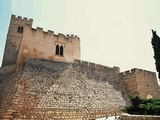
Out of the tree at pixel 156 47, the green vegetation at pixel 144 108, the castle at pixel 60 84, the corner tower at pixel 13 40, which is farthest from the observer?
the corner tower at pixel 13 40

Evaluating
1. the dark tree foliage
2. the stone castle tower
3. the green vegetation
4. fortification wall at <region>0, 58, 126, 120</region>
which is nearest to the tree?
the dark tree foliage

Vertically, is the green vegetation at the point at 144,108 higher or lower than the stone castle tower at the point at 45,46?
lower

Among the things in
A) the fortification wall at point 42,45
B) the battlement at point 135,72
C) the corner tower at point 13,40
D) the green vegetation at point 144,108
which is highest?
the corner tower at point 13,40

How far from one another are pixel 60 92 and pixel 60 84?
74 centimetres

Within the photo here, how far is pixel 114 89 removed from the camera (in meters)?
14.2

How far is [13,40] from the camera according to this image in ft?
77.8

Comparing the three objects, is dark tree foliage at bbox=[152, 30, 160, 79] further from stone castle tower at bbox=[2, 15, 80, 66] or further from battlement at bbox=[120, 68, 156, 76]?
stone castle tower at bbox=[2, 15, 80, 66]

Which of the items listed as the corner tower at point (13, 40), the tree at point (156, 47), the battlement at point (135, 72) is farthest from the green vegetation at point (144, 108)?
the corner tower at point (13, 40)

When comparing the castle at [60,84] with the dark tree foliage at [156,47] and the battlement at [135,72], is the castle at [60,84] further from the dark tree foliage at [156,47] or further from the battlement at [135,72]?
the dark tree foliage at [156,47]

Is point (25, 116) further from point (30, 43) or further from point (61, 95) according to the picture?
A: point (30, 43)

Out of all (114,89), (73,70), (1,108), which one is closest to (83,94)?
(73,70)

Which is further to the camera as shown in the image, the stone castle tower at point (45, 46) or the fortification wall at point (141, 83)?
the fortification wall at point (141, 83)

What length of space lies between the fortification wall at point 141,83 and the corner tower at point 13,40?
15540 mm

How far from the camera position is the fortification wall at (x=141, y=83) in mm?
14805
